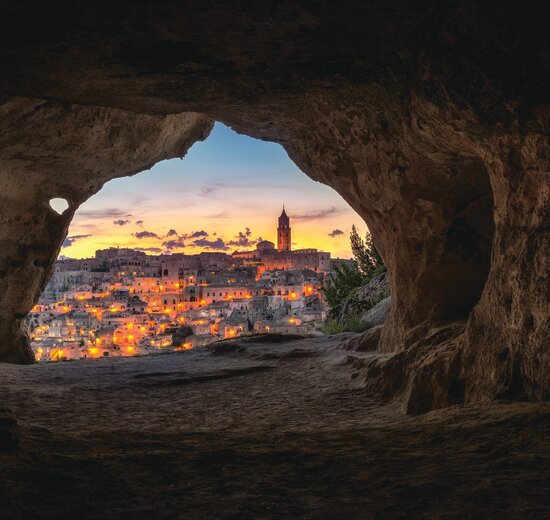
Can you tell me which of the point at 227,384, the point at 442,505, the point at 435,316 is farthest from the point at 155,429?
the point at 435,316

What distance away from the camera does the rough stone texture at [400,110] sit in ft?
18.0

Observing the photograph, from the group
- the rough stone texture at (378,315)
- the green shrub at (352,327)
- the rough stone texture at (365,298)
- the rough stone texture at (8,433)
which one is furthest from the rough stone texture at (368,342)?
the rough stone texture at (8,433)

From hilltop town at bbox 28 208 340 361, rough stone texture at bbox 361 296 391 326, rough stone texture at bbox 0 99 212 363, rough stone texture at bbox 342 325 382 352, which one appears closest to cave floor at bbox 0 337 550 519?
rough stone texture at bbox 342 325 382 352

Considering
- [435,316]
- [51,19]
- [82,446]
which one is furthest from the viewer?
[435,316]

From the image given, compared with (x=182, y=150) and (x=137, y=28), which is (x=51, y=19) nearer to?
(x=137, y=28)

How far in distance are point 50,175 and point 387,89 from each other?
37.8 ft

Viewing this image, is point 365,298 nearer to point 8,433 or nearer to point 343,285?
point 343,285

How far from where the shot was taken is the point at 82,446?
4.63 metres

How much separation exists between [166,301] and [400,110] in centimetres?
11777

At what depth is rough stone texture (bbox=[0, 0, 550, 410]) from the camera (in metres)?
5.50

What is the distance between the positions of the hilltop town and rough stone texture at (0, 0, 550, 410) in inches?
1886

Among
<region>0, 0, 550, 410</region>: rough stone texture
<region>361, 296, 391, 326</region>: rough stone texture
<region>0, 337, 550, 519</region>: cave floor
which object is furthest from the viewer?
<region>361, 296, 391, 326</region>: rough stone texture

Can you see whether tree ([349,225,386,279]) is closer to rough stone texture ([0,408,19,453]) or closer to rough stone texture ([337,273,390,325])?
rough stone texture ([337,273,390,325])

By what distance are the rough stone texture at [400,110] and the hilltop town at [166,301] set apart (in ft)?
157
